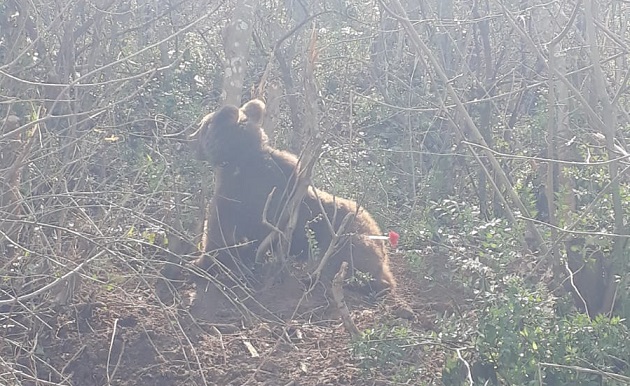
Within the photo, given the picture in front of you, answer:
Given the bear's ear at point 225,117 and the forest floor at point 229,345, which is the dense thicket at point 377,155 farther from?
the bear's ear at point 225,117

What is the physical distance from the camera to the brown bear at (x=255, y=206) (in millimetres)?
7285

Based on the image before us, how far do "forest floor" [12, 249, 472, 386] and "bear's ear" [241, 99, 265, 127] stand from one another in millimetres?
1503

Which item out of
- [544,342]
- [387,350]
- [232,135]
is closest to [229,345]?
[387,350]

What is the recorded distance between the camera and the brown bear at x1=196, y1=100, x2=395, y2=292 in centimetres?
729

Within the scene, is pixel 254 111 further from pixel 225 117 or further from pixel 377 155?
pixel 377 155

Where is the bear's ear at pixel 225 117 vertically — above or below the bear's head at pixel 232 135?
above

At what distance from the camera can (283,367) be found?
5828mm

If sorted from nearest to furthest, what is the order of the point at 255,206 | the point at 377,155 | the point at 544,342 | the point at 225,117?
the point at 544,342
the point at 225,117
the point at 255,206
the point at 377,155

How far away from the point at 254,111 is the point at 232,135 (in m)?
0.34

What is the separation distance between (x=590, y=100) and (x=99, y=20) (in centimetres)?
375

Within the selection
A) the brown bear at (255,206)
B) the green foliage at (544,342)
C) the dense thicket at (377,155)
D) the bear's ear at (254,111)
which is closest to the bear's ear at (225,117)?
the brown bear at (255,206)

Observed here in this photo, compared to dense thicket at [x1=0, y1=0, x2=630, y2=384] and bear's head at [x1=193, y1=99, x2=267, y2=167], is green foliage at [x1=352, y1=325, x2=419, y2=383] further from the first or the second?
bear's head at [x1=193, y1=99, x2=267, y2=167]

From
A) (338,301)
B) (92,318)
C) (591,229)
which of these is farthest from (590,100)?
(92,318)

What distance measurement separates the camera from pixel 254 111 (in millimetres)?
7645
